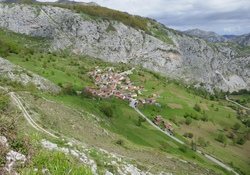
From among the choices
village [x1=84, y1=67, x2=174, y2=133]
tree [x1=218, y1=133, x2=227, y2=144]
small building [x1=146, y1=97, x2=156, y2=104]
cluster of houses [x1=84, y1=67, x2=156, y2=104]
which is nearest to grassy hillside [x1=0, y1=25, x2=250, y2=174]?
tree [x1=218, y1=133, x2=227, y2=144]

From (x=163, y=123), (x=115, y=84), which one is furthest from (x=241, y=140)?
(x=115, y=84)

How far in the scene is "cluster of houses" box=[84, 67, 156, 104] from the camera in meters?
124

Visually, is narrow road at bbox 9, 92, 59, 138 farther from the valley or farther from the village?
the village

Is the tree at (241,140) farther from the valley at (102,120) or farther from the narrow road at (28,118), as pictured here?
the narrow road at (28,118)

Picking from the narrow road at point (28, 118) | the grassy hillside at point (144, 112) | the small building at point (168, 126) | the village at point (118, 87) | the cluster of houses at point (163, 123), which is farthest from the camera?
the village at point (118, 87)

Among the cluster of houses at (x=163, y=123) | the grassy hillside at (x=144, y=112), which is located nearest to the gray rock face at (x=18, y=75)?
the grassy hillside at (x=144, y=112)

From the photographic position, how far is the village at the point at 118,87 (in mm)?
108287

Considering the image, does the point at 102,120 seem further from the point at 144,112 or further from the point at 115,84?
the point at 115,84

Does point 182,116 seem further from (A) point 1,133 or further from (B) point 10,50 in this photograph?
(A) point 1,133

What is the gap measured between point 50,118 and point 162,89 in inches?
5245

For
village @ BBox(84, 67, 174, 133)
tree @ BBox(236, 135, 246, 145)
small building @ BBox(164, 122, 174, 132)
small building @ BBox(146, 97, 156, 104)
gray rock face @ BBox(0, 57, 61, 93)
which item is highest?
gray rock face @ BBox(0, 57, 61, 93)

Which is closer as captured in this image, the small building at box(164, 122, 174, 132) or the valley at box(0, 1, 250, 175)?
the valley at box(0, 1, 250, 175)

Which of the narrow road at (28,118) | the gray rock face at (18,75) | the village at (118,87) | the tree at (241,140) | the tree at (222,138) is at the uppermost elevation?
the gray rock face at (18,75)

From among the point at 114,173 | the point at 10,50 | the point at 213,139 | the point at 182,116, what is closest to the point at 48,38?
the point at 10,50
